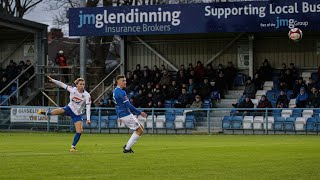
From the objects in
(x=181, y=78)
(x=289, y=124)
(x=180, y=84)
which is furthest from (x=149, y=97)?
(x=289, y=124)

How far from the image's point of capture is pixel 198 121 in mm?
35875

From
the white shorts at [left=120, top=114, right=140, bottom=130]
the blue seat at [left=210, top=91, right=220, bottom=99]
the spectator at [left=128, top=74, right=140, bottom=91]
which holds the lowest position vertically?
the white shorts at [left=120, top=114, right=140, bottom=130]

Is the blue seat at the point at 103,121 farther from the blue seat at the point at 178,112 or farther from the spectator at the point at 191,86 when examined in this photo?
the spectator at the point at 191,86

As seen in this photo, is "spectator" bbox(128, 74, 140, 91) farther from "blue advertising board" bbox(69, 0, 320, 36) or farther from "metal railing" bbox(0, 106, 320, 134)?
"metal railing" bbox(0, 106, 320, 134)

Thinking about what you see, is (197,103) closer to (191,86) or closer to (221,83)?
(191,86)

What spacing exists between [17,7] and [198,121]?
101 ft

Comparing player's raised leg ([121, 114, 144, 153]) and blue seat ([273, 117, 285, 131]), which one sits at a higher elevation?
player's raised leg ([121, 114, 144, 153])

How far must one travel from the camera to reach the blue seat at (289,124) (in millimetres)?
33781

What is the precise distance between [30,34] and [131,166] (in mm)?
34853

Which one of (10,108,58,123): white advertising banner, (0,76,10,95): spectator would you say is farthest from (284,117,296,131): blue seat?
(0,76,10,95): spectator

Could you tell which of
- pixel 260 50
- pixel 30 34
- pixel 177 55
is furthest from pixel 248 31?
pixel 30 34

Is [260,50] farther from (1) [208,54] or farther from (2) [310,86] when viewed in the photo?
(2) [310,86]

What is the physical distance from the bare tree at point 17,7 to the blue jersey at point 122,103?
136ft

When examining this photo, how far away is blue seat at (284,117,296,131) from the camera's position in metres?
33.8
